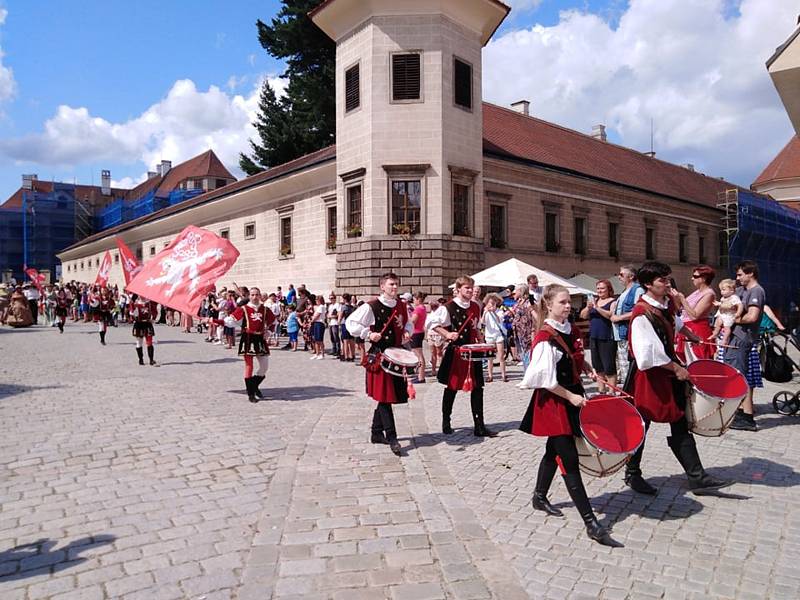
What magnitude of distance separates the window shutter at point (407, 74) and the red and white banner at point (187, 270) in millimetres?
12184

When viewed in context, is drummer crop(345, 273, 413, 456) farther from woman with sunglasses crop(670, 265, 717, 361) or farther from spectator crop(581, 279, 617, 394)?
spectator crop(581, 279, 617, 394)

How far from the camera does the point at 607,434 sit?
4.47m

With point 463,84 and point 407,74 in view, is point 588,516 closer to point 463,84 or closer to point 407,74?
point 407,74

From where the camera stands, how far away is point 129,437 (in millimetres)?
7238

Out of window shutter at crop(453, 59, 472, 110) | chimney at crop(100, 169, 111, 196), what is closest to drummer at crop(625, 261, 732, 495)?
window shutter at crop(453, 59, 472, 110)

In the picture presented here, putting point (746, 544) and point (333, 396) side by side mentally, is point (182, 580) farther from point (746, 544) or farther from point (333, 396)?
point (333, 396)

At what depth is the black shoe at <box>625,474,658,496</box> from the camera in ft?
17.1

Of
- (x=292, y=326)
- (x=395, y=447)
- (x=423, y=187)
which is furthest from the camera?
(x=423, y=187)

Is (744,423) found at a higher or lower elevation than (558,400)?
lower

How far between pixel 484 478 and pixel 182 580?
291 centimetres

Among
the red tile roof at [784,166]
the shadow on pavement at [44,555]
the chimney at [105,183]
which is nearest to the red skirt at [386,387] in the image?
the shadow on pavement at [44,555]

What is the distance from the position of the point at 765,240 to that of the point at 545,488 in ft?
138

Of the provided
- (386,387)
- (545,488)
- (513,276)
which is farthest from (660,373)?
(513,276)

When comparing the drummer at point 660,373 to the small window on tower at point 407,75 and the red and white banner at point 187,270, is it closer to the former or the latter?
the red and white banner at point 187,270
